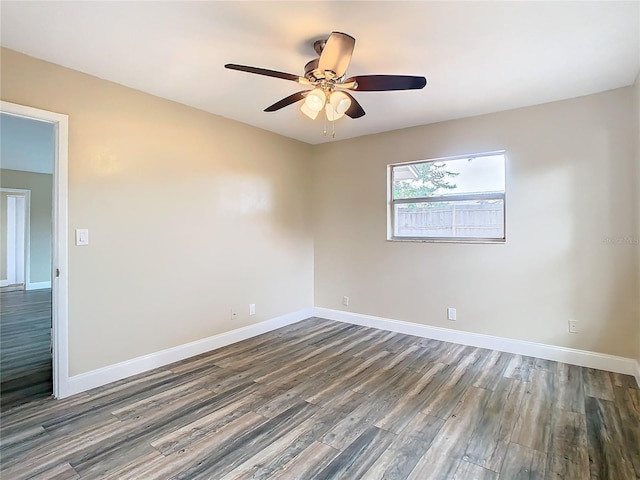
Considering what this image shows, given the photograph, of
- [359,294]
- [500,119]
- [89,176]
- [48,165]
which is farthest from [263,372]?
[48,165]

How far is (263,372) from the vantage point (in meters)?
2.95

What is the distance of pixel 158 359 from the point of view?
3057 mm

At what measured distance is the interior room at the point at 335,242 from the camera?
6.23ft

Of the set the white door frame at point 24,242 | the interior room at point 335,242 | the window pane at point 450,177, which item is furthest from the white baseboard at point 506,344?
the white door frame at point 24,242

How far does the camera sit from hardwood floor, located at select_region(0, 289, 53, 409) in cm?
258

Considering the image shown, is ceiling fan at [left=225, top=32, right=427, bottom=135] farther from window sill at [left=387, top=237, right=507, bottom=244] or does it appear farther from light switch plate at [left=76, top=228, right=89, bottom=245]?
window sill at [left=387, top=237, right=507, bottom=244]

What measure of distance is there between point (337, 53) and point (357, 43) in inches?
17.8

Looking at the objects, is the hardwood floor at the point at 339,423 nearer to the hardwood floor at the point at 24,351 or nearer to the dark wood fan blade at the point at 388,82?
the hardwood floor at the point at 24,351

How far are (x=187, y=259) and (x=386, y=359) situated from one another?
2231 millimetres

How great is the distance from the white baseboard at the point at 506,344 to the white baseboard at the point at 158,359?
1175mm

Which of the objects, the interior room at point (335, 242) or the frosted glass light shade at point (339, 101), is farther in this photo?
the frosted glass light shade at point (339, 101)

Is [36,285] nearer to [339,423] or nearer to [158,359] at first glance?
[158,359]

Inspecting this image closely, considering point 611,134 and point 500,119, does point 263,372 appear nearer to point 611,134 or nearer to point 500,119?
point 500,119

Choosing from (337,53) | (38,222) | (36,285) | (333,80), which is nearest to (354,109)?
(333,80)
